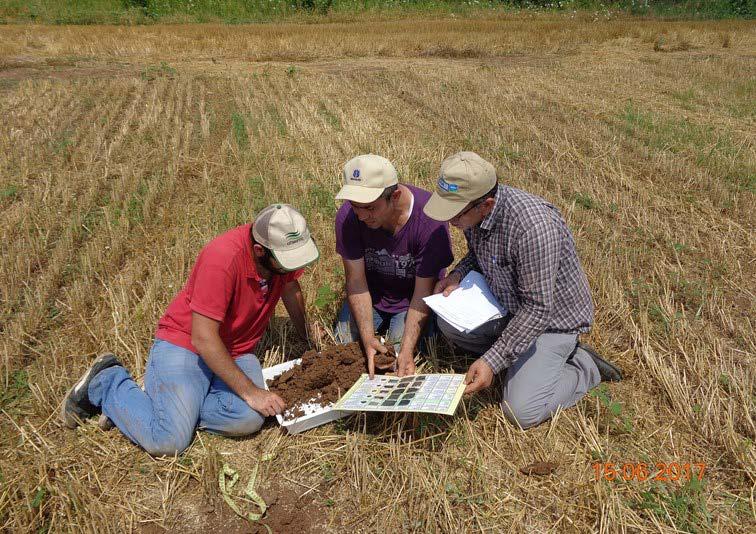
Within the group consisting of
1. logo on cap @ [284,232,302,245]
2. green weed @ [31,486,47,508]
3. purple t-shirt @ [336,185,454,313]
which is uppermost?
logo on cap @ [284,232,302,245]

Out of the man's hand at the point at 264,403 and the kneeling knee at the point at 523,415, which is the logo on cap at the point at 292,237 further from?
the kneeling knee at the point at 523,415

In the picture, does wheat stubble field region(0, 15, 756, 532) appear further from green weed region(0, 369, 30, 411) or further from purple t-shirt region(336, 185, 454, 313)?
purple t-shirt region(336, 185, 454, 313)

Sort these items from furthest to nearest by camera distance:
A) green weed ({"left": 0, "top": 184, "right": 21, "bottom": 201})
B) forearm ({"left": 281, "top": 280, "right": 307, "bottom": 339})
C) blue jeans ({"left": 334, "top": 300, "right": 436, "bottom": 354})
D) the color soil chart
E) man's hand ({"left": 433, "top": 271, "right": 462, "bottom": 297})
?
green weed ({"left": 0, "top": 184, "right": 21, "bottom": 201}) < blue jeans ({"left": 334, "top": 300, "right": 436, "bottom": 354}) < forearm ({"left": 281, "top": 280, "right": 307, "bottom": 339}) < man's hand ({"left": 433, "top": 271, "right": 462, "bottom": 297}) < the color soil chart

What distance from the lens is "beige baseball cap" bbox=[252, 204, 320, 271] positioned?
131 inches

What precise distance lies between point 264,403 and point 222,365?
37 centimetres

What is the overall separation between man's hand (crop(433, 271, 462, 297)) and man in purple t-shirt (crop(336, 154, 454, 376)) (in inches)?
2.1

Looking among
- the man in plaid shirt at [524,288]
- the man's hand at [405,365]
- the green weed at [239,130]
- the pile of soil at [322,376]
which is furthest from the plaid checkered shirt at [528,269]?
the green weed at [239,130]

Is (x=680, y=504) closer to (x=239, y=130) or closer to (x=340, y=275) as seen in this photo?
(x=340, y=275)

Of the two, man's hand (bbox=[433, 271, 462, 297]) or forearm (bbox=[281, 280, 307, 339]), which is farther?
forearm (bbox=[281, 280, 307, 339])

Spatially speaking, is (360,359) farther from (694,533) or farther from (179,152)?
(179,152)

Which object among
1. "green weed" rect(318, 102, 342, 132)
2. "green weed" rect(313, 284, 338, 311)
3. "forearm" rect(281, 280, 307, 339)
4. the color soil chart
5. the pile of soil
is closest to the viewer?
the color soil chart

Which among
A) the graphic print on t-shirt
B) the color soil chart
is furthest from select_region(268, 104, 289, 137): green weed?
the color soil chart

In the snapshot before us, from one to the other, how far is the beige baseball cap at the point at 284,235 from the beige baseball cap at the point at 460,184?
0.81m

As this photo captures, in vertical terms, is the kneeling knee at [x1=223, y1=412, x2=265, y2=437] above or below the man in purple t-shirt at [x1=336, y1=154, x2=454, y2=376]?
below
